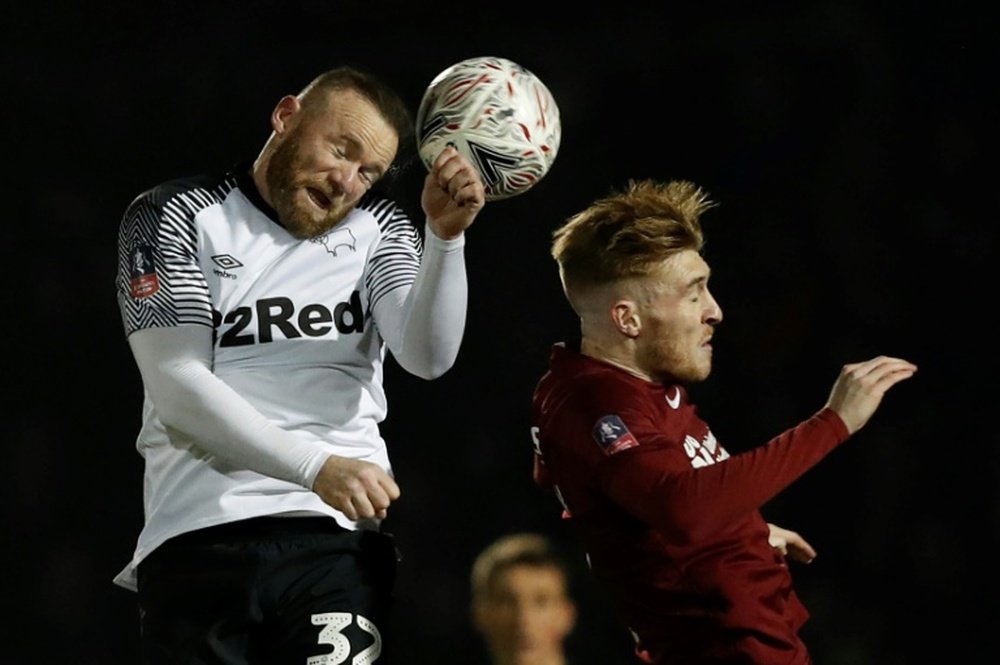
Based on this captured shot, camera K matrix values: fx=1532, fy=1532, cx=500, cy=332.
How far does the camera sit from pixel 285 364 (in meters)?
2.25

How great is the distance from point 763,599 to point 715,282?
2.20m

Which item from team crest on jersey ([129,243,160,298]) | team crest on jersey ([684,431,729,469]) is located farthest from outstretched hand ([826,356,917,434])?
team crest on jersey ([129,243,160,298])

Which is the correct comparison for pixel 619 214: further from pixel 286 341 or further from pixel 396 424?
pixel 396 424

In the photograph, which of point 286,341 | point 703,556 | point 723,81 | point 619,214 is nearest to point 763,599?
point 703,556

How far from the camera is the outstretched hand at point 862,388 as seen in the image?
223 cm

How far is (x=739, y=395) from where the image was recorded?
432 centimetres

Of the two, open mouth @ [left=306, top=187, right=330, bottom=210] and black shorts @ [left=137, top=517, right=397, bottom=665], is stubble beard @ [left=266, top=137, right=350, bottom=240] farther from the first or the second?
black shorts @ [left=137, top=517, right=397, bottom=665]

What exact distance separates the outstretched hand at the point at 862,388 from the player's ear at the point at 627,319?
1.06 feet

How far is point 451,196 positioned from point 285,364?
35 cm

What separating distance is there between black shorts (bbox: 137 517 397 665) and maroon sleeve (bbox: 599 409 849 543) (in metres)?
0.40

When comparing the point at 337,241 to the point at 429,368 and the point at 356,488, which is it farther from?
the point at 356,488

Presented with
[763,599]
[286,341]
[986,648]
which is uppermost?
[286,341]

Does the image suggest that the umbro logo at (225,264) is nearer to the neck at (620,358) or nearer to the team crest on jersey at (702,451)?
the neck at (620,358)

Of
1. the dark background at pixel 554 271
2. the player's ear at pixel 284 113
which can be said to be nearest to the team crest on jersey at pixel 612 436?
the player's ear at pixel 284 113
